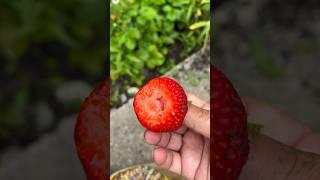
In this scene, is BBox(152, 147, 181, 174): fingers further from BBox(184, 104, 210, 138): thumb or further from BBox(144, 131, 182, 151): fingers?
BBox(184, 104, 210, 138): thumb

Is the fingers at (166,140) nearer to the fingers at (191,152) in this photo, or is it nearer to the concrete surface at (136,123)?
the fingers at (191,152)

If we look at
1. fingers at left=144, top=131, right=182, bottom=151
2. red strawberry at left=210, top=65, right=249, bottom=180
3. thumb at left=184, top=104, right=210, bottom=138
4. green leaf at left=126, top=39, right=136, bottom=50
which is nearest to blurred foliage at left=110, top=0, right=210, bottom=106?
green leaf at left=126, top=39, right=136, bottom=50

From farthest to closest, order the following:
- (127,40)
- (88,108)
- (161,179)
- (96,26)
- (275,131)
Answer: (127,40)
(161,179)
(275,131)
(88,108)
(96,26)

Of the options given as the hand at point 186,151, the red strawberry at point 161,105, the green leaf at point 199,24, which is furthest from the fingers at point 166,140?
the green leaf at point 199,24

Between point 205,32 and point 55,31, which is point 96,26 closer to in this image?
point 55,31

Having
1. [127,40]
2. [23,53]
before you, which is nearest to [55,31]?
[23,53]

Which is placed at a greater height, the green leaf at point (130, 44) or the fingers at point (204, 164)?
the green leaf at point (130, 44)

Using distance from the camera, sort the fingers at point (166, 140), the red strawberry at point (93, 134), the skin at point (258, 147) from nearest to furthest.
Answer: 1. the red strawberry at point (93, 134)
2. the skin at point (258, 147)
3. the fingers at point (166, 140)

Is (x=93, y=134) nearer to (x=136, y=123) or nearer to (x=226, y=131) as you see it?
(x=226, y=131)
